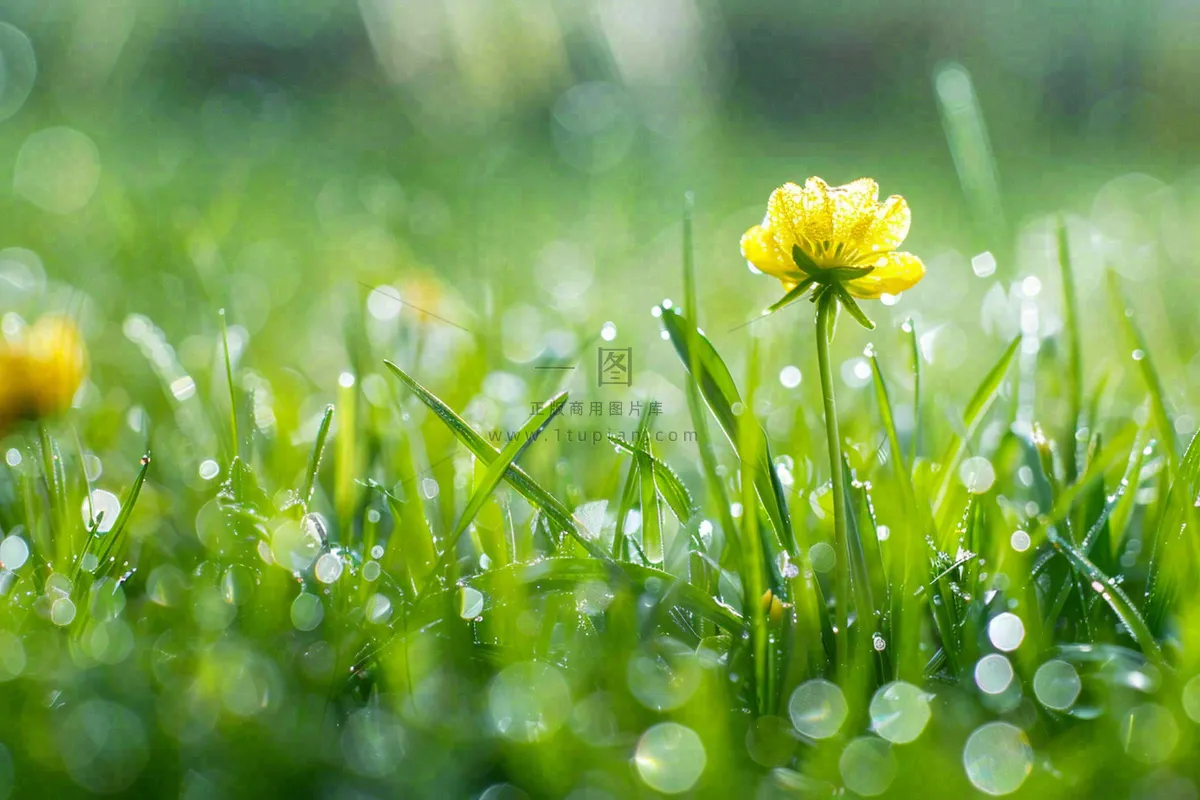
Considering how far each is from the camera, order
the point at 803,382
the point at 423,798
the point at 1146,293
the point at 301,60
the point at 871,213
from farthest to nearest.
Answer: the point at 301,60 < the point at 1146,293 < the point at 803,382 < the point at 871,213 < the point at 423,798

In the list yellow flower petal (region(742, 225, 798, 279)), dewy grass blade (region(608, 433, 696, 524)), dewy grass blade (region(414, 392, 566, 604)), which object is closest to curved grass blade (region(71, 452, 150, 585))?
dewy grass blade (region(414, 392, 566, 604))

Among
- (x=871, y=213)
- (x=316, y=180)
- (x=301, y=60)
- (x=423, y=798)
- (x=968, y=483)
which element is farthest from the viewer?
(x=301, y=60)

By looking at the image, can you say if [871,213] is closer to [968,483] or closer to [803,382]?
[968,483]

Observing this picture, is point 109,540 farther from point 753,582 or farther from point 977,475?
point 977,475

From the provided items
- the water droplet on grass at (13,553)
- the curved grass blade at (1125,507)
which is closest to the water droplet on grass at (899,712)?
the curved grass blade at (1125,507)

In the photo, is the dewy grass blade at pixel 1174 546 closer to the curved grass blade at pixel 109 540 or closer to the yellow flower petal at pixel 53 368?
the curved grass blade at pixel 109 540

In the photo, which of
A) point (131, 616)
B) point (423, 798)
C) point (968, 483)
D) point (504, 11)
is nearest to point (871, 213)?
point (968, 483)
